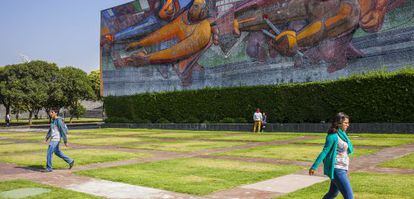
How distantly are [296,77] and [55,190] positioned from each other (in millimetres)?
23006

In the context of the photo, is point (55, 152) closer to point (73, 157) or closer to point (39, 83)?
point (73, 157)

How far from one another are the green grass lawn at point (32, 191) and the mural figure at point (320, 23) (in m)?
21.7

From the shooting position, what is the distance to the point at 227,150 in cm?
1630

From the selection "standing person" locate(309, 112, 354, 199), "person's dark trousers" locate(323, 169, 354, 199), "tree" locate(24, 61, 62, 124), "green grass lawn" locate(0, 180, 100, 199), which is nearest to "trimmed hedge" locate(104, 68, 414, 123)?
"tree" locate(24, 61, 62, 124)

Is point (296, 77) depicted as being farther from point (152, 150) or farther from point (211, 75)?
point (152, 150)

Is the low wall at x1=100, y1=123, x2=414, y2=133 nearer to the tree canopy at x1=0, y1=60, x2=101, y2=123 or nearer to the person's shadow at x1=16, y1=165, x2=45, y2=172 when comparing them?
the person's shadow at x1=16, y1=165, x2=45, y2=172

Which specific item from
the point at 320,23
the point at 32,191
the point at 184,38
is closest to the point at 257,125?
the point at 320,23

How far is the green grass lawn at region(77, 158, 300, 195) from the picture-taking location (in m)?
9.25

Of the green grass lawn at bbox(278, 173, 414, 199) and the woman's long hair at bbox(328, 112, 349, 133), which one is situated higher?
the woman's long hair at bbox(328, 112, 349, 133)

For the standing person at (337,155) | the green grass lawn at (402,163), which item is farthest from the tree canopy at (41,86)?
the standing person at (337,155)

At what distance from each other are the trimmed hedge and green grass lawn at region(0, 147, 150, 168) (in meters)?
15.1

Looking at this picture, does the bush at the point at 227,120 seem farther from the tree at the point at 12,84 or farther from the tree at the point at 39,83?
the tree at the point at 12,84

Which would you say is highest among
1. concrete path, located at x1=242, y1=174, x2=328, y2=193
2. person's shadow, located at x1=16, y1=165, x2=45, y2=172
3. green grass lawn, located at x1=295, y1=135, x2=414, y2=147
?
green grass lawn, located at x1=295, y1=135, x2=414, y2=147

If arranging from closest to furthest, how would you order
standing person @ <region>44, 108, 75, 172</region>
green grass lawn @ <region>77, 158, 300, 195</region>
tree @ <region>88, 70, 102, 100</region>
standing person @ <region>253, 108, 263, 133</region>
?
green grass lawn @ <region>77, 158, 300, 195</region>
standing person @ <region>44, 108, 75, 172</region>
standing person @ <region>253, 108, 263, 133</region>
tree @ <region>88, 70, 102, 100</region>
